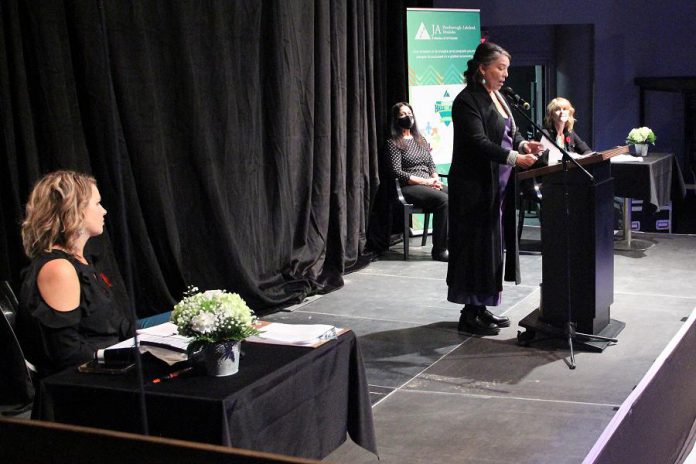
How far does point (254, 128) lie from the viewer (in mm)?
5938

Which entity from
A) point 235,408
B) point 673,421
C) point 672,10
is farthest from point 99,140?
point 672,10

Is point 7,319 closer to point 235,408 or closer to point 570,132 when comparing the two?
point 235,408

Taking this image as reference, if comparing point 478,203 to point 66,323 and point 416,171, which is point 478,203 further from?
point 416,171

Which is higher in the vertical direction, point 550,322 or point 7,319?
point 7,319

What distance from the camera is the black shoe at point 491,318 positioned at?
512 centimetres

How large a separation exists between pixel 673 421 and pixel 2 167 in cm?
335

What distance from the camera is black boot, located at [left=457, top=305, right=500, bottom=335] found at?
508 centimetres

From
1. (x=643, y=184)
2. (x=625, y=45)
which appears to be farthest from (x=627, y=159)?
(x=625, y=45)

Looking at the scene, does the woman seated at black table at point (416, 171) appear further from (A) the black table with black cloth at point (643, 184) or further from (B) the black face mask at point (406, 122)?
(A) the black table with black cloth at point (643, 184)

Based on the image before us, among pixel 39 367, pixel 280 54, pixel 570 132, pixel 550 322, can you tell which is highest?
pixel 280 54

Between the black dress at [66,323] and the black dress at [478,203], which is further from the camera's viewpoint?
the black dress at [478,203]

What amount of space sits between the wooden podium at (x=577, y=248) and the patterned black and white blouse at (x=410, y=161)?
107 inches

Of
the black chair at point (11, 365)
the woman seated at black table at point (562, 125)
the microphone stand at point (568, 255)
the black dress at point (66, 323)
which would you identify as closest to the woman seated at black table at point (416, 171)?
the woman seated at black table at point (562, 125)

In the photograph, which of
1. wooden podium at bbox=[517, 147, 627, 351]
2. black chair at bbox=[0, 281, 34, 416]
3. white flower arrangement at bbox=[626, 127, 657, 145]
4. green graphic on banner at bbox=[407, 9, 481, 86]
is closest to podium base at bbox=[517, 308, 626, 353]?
wooden podium at bbox=[517, 147, 627, 351]
